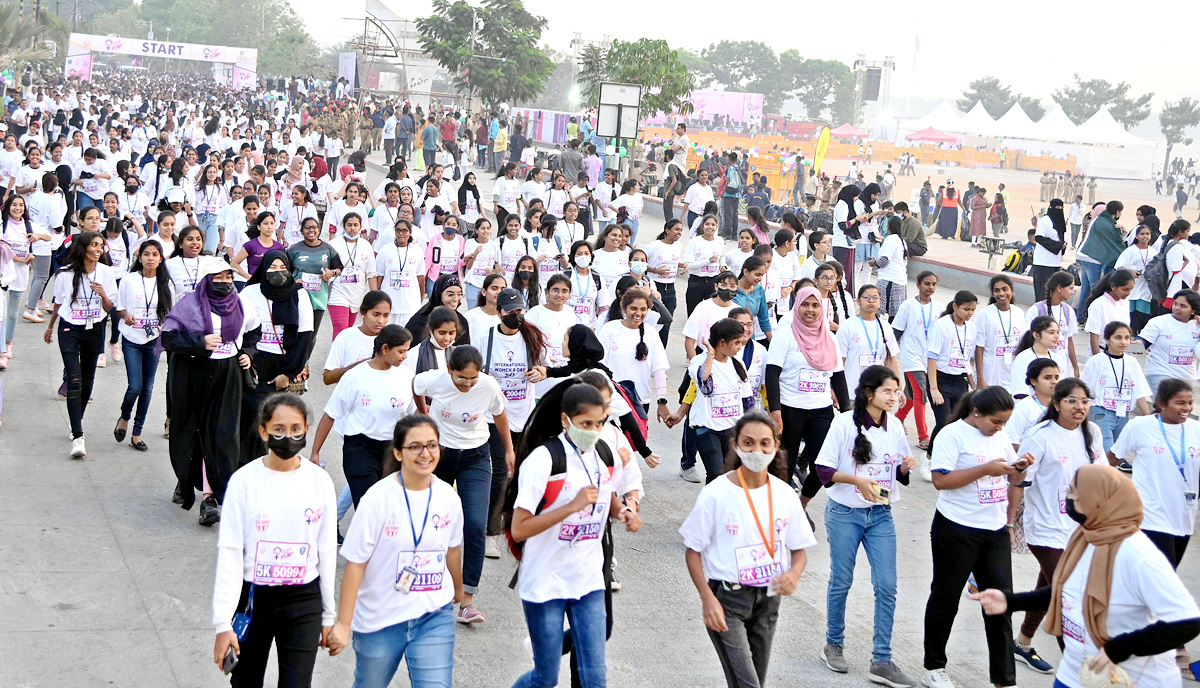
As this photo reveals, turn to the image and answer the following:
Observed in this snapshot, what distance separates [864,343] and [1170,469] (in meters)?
3.05

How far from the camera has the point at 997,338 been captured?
10.1 meters

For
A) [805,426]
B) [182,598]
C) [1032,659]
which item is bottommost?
[182,598]

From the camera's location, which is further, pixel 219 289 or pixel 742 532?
pixel 219 289

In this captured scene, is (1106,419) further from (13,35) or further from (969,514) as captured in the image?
(13,35)

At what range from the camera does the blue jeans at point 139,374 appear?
381 inches

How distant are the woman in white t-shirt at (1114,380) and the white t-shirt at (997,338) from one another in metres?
→ 1.02

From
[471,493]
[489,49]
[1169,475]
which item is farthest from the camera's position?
[489,49]

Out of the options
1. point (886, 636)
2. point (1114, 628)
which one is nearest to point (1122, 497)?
point (1114, 628)

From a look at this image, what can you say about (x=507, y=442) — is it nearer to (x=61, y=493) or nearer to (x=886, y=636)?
(x=886, y=636)

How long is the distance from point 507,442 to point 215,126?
2346 cm

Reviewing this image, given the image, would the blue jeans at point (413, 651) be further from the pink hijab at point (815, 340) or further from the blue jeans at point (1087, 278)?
the blue jeans at point (1087, 278)

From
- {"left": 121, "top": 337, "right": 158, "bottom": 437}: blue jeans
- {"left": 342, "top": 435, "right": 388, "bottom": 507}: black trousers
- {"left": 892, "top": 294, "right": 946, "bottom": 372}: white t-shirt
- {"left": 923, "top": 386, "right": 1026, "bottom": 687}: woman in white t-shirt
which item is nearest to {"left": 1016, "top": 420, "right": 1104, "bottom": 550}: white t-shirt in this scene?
{"left": 923, "top": 386, "right": 1026, "bottom": 687}: woman in white t-shirt

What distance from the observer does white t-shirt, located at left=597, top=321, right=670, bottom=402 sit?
8.79 m

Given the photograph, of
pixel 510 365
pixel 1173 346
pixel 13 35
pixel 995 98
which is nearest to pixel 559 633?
pixel 510 365
